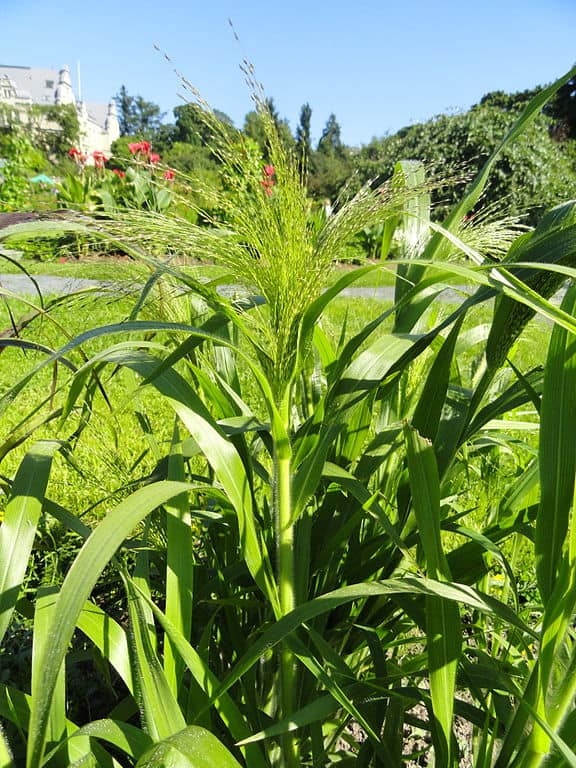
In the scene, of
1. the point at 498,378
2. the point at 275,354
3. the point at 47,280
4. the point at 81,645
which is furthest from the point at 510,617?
the point at 47,280

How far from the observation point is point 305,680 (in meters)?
0.92

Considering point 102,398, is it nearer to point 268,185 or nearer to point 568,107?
point 268,185

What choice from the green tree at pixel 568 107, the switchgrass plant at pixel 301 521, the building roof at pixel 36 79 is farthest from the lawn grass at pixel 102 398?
the building roof at pixel 36 79

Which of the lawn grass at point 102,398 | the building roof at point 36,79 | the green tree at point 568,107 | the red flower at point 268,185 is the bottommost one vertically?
the lawn grass at point 102,398

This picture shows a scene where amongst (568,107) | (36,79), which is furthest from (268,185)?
(36,79)

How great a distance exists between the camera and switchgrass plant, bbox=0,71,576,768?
1.99 ft

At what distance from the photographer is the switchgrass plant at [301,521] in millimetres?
606

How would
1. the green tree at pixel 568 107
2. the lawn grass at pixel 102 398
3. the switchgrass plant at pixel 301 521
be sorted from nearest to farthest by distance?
the switchgrass plant at pixel 301 521 < the lawn grass at pixel 102 398 < the green tree at pixel 568 107

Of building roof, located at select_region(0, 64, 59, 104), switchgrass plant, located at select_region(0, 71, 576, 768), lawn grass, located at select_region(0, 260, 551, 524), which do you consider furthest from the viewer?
building roof, located at select_region(0, 64, 59, 104)

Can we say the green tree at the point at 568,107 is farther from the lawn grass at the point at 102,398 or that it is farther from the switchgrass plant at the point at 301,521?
the switchgrass plant at the point at 301,521

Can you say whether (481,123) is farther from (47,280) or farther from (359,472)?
A: (359,472)

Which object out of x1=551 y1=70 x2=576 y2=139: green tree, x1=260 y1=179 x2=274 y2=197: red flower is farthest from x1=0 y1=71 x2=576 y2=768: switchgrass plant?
x1=551 y1=70 x2=576 y2=139: green tree

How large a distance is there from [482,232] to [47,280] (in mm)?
6454

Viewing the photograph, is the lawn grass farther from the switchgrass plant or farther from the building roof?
the building roof
